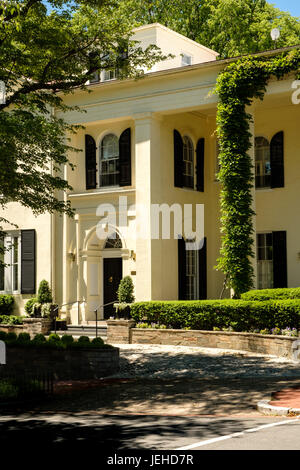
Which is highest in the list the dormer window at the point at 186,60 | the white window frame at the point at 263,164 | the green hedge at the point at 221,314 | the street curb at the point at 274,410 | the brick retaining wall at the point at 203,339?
the dormer window at the point at 186,60

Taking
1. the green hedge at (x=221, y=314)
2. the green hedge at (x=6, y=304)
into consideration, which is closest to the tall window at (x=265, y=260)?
the green hedge at (x=221, y=314)

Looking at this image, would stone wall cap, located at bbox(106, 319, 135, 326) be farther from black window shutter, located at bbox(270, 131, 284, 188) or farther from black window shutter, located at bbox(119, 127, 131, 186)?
black window shutter, located at bbox(270, 131, 284, 188)

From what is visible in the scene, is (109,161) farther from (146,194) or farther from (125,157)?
(146,194)

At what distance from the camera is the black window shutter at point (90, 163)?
25516mm

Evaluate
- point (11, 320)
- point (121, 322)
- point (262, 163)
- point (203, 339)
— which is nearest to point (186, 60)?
point (262, 163)

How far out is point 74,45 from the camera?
1673 cm

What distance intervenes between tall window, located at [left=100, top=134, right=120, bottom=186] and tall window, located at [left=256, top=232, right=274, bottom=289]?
234 inches

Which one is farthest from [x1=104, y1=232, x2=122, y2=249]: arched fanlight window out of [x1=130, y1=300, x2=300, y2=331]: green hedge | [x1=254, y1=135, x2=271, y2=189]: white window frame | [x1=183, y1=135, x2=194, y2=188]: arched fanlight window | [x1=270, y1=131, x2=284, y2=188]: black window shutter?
[x1=270, y1=131, x2=284, y2=188]: black window shutter

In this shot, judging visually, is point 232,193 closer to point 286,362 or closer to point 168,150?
point 168,150

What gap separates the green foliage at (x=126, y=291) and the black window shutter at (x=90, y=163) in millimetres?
4301

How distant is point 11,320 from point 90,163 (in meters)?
6.81

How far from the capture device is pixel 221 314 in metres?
19.7

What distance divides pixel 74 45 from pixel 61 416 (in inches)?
381

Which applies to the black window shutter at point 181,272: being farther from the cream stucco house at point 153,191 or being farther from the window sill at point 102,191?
the window sill at point 102,191
